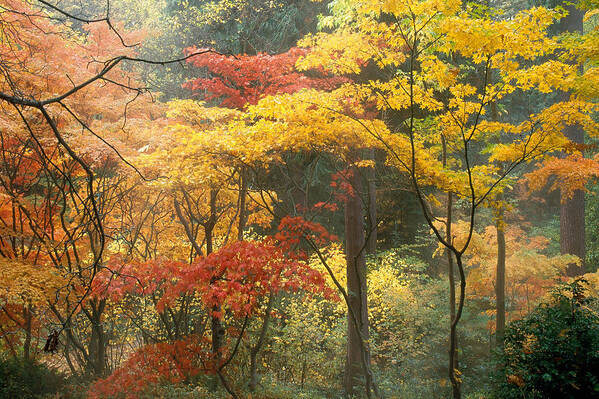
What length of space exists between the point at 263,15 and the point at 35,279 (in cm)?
923

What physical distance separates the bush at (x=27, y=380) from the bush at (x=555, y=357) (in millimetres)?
5796

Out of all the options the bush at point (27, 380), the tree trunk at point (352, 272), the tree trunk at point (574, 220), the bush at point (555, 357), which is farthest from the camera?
the tree trunk at point (574, 220)

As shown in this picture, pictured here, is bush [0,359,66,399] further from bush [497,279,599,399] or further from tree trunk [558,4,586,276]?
tree trunk [558,4,586,276]

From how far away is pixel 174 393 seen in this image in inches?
227

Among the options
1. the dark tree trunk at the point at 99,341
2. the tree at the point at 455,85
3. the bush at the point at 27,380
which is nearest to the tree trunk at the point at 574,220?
the tree at the point at 455,85

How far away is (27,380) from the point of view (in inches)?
222

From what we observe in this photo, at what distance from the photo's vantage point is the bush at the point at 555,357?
3885 mm

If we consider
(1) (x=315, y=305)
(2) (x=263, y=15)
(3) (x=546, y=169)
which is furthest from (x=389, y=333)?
(2) (x=263, y=15)

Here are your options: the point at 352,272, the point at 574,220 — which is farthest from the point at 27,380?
the point at 574,220

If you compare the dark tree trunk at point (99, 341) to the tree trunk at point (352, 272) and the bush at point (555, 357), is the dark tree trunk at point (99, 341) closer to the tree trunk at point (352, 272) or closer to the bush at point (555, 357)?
the tree trunk at point (352, 272)

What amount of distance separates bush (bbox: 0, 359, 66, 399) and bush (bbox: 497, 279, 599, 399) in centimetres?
580

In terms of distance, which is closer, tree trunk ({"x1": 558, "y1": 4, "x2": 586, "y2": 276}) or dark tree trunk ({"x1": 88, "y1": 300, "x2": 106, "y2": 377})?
dark tree trunk ({"x1": 88, "y1": 300, "x2": 106, "y2": 377})

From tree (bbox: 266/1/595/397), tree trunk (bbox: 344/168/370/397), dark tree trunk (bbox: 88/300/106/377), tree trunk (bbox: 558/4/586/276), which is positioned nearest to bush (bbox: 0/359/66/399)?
dark tree trunk (bbox: 88/300/106/377)

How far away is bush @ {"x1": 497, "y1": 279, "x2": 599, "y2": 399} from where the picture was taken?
12.7ft
